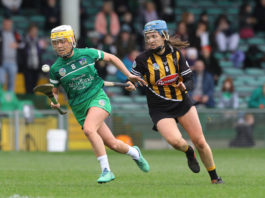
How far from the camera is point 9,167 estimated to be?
42.5 feet

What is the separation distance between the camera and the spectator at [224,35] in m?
22.2

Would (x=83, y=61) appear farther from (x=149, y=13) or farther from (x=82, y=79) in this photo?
(x=149, y=13)

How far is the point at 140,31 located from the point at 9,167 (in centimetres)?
961

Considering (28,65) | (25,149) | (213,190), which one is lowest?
(25,149)

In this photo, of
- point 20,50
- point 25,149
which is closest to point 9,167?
point 25,149

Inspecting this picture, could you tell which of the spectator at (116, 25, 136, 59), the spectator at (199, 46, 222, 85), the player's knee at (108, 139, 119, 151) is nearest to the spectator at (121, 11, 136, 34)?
the spectator at (116, 25, 136, 59)

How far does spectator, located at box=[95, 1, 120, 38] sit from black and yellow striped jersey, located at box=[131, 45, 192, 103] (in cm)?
1140

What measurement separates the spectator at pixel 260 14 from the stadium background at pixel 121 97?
0.39 meters

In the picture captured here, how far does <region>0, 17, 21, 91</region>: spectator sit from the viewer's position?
61.7 ft

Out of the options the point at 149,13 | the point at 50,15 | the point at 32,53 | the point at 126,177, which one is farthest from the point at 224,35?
the point at 126,177

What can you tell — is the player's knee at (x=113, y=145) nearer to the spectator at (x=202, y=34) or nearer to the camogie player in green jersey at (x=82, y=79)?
the camogie player in green jersey at (x=82, y=79)

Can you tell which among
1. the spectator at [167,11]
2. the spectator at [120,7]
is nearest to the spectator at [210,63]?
the spectator at [167,11]

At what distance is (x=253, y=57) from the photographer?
74.1ft

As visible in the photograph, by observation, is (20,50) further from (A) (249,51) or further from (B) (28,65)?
(A) (249,51)
